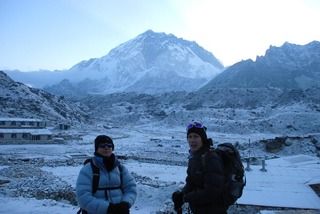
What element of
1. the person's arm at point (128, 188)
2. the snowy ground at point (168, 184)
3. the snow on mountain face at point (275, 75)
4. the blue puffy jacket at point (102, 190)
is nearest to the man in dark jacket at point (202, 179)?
the person's arm at point (128, 188)

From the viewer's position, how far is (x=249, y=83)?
17762 cm

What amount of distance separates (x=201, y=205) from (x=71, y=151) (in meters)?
38.0

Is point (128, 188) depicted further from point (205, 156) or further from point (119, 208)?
point (205, 156)

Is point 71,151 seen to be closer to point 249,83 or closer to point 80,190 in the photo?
point 80,190

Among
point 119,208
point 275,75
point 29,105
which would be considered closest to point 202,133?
point 119,208

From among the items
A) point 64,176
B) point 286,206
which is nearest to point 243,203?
point 286,206

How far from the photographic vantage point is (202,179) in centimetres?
415

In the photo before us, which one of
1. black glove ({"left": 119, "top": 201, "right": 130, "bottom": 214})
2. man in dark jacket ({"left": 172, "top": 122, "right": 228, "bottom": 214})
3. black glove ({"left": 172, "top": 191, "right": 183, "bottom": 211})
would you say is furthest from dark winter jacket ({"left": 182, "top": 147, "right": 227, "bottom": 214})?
black glove ({"left": 119, "top": 201, "right": 130, "bottom": 214})

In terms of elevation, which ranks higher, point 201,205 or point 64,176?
point 201,205

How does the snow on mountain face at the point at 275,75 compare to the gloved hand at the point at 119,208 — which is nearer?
the gloved hand at the point at 119,208

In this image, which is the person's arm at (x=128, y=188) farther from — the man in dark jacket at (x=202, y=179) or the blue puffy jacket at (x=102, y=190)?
the man in dark jacket at (x=202, y=179)

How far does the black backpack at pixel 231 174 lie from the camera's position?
4.07m

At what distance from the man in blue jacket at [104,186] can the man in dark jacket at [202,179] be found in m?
0.64

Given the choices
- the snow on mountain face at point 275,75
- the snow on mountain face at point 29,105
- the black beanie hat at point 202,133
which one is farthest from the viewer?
the snow on mountain face at point 275,75
